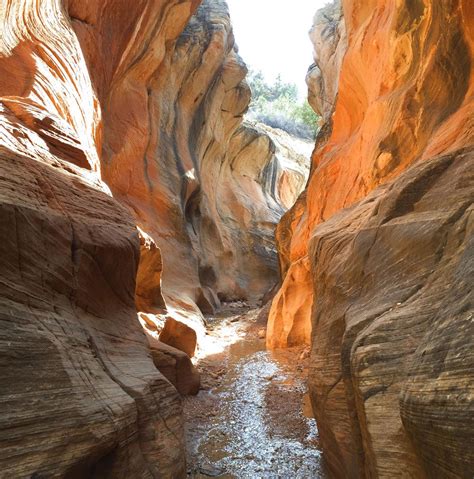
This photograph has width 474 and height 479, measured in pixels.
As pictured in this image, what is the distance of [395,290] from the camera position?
3.64 metres

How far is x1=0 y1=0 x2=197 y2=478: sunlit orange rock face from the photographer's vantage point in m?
2.78

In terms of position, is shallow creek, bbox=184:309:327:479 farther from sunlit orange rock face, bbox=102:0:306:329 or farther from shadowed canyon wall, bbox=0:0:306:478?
sunlit orange rock face, bbox=102:0:306:329

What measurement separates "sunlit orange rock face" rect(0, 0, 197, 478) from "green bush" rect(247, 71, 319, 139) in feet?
111

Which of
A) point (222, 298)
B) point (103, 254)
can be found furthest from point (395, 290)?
point (222, 298)

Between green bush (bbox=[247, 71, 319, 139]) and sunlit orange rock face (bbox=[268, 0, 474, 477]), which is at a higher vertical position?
green bush (bbox=[247, 71, 319, 139])

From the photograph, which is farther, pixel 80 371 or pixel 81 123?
pixel 81 123

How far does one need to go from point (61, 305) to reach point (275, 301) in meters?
9.06

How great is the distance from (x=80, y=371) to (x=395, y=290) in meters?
3.02

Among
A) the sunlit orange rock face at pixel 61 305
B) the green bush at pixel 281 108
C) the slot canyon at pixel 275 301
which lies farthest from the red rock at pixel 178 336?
the green bush at pixel 281 108

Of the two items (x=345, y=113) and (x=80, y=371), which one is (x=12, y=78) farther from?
(x=345, y=113)

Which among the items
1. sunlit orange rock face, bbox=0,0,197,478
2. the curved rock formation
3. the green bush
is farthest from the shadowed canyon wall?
the green bush

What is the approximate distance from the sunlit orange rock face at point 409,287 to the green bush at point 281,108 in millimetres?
31090

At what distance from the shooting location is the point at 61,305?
3.87m

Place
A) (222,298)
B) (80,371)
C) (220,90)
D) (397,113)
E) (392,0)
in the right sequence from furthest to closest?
(220,90) → (222,298) → (392,0) → (397,113) → (80,371)
